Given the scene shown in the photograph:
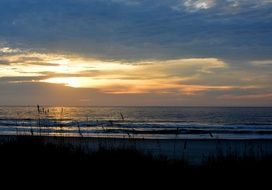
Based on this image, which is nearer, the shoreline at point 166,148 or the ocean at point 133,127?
the shoreline at point 166,148

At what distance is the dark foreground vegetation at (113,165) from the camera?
29.0ft

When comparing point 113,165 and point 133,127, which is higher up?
point 113,165

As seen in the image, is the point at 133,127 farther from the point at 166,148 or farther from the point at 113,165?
the point at 113,165

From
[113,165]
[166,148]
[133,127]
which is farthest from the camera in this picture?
[133,127]

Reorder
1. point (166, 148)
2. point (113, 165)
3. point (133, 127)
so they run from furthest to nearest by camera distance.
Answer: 1. point (133, 127)
2. point (166, 148)
3. point (113, 165)

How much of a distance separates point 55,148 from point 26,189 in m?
2.69

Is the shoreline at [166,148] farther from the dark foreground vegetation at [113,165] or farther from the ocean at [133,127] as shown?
the dark foreground vegetation at [113,165]

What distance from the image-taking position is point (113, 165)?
30.7 ft

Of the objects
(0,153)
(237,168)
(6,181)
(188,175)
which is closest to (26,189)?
(6,181)

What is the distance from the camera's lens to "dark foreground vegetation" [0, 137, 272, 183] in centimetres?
882

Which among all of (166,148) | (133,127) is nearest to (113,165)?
(166,148)

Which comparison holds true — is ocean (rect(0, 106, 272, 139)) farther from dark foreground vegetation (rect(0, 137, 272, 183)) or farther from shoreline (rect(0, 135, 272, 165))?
dark foreground vegetation (rect(0, 137, 272, 183))

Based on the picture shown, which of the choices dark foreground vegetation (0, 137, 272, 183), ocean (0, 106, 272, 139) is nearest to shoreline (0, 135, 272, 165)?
ocean (0, 106, 272, 139)

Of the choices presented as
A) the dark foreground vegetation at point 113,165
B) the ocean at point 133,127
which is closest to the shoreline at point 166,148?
the ocean at point 133,127
